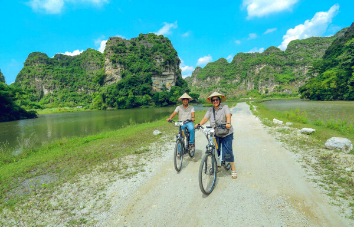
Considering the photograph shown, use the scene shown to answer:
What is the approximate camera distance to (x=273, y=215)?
2.58m

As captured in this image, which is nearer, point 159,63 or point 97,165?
point 97,165

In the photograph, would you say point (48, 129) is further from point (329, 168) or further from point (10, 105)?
point (329, 168)

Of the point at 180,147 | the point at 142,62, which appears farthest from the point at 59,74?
the point at 180,147

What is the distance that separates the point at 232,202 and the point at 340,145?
509 cm

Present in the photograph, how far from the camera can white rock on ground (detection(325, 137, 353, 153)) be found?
5.17 metres

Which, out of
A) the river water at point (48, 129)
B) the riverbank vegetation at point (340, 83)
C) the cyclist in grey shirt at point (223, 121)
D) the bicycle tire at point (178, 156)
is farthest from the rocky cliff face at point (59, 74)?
the cyclist in grey shirt at point (223, 121)

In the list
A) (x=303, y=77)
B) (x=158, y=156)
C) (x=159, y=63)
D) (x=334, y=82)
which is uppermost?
(x=159, y=63)

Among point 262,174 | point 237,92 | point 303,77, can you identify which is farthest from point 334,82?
point 237,92

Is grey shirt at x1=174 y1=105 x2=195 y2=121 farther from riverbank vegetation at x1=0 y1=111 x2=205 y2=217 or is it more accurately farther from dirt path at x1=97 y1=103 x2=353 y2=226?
riverbank vegetation at x1=0 y1=111 x2=205 y2=217

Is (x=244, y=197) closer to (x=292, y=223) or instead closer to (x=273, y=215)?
(x=273, y=215)

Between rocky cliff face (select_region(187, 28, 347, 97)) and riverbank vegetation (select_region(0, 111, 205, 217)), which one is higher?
rocky cliff face (select_region(187, 28, 347, 97))

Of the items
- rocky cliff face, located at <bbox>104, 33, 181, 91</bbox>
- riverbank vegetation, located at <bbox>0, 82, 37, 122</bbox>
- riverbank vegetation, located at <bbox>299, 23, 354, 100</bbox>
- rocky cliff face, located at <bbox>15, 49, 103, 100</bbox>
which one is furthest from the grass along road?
rocky cliff face, located at <bbox>15, 49, 103, 100</bbox>

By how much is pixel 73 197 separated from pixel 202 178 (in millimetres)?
2889

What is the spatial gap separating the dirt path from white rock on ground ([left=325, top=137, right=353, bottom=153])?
2.25m
